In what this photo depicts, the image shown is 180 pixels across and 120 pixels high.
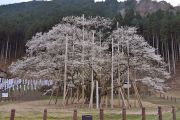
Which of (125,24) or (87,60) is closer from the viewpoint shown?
(87,60)

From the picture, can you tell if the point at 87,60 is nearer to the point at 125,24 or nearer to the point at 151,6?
the point at 125,24

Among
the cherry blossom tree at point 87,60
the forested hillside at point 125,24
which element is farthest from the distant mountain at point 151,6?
the cherry blossom tree at point 87,60

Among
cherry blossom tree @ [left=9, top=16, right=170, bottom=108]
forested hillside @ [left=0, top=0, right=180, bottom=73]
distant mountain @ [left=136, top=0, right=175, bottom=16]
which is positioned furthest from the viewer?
distant mountain @ [left=136, top=0, right=175, bottom=16]

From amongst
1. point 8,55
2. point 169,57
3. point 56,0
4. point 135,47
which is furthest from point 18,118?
point 56,0

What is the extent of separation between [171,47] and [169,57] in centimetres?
197

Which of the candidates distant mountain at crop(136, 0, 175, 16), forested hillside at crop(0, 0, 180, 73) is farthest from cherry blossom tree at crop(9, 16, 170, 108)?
distant mountain at crop(136, 0, 175, 16)

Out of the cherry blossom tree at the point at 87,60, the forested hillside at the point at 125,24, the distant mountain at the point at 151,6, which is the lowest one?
the cherry blossom tree at the point at 87,60

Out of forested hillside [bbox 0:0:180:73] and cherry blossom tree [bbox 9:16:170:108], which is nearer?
cherry blossom tree [bbox 9:16:170:108]

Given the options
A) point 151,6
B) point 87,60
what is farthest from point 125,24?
point 151,6

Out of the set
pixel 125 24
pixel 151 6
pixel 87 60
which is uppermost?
pixel 151 6

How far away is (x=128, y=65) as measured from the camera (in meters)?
31.9

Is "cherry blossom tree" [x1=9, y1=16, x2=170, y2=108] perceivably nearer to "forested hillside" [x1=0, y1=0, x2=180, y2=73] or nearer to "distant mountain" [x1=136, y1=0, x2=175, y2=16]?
"forested hillside" [x1=0, y1=0, x2=180, y2=73]

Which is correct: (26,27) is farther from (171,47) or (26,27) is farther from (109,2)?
(109,2)

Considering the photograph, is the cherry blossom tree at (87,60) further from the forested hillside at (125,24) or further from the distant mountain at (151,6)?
the distant mountain at (151,6)
